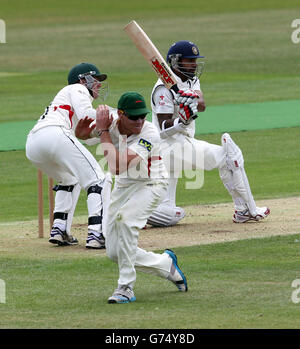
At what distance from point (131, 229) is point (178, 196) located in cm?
571

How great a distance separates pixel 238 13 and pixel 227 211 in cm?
3533

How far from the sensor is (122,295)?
7.35m

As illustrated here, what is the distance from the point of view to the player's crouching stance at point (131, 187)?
7.37 m

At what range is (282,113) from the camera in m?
19.6

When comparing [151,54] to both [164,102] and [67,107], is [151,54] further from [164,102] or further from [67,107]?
[67,107]

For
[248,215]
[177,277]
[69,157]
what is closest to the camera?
[177,277]

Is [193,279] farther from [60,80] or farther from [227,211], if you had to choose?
[60,80]

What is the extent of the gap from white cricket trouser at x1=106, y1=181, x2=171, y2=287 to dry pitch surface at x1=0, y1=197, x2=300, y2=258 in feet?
6.00

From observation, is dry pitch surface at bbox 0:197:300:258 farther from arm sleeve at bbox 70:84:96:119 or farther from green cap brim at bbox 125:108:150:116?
green cap brim at bbox 125:108:150:116

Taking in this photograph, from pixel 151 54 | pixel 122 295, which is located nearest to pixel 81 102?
pixel 151 54

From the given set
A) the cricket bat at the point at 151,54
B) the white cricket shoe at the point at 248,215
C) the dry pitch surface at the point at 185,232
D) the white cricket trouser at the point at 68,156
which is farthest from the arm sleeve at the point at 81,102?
the white cricket shoe at the point at 248,215

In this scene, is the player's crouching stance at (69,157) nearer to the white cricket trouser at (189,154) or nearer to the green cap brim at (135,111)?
the white cricket trouser at (189,154)

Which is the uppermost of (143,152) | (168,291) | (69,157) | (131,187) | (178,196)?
(143,152)

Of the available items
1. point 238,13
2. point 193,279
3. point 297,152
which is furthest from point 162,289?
point 238,13
